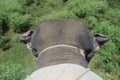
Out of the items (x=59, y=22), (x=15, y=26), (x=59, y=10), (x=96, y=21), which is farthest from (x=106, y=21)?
(x=59, y=22)

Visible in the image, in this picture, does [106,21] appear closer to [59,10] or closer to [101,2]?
[101,2]

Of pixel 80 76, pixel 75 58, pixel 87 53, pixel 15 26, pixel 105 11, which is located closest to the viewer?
pixel 80 76

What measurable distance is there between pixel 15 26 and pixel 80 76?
9.10 meters

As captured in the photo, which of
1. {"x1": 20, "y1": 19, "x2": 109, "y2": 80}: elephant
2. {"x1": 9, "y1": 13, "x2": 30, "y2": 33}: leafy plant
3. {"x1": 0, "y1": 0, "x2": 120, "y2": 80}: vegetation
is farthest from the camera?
{"x1": 9, "y1": 13, "x2": 30, "y2": 33}: leafy plant

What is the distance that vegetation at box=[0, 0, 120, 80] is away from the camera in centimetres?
857

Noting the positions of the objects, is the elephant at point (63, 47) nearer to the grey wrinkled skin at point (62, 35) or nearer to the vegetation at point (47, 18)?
the grey wrinkled skin at point (62, 35)

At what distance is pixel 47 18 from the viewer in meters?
9.71

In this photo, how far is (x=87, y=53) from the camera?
53.3 inches

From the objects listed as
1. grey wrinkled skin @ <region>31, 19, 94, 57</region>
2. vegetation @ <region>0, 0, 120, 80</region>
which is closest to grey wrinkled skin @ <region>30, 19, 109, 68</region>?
grey wrinkled skin @ <region>31, 19, 94, 57</region>

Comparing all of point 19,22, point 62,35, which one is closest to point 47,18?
point 19,22

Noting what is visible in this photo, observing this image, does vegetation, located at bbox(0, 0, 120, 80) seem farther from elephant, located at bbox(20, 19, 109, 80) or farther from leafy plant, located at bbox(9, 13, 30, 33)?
elephant, located at bbox(20, 19, 109, 80)

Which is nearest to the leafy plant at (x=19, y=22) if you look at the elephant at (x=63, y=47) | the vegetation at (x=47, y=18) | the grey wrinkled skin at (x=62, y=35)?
the vegetation at (x=47, y=18)

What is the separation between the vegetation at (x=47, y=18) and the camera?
28.1 feet

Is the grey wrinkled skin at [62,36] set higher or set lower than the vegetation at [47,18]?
higher
